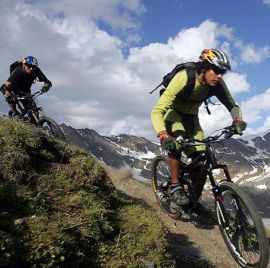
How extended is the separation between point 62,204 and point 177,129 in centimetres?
369

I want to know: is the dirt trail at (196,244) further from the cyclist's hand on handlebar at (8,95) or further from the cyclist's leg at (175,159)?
the cyclist's hand on handlebar at (8,95)

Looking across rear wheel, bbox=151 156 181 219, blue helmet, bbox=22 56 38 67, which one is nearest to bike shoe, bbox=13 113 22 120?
blue helmet, bbox=22 56 38 67

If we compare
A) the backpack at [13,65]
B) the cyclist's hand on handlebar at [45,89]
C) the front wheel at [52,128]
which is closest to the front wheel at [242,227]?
the front wheel at [52,128]

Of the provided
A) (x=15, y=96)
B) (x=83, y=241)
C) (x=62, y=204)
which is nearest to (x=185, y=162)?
(x=62, y=204)

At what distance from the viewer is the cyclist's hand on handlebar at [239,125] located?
8.94 m

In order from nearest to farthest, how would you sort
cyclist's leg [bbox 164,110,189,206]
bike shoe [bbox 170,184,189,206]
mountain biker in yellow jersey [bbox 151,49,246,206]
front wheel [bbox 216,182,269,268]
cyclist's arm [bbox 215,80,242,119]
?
front wheel [bbox 216,182,269,268] < mountain biker in yellow jersey [bbox 151,49,246,206] < bike shoe [bbox 170,184,189,206] < cyclist's leg [bbox 164,110,189,206] < cyclist's arm [bbox 215,80,242,119]

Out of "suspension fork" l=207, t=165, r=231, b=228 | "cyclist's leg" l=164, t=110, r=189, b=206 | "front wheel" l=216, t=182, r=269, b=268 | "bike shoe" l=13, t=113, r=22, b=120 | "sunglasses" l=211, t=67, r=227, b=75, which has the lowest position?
"front wheel" l=216, t=182, r=269, b=268

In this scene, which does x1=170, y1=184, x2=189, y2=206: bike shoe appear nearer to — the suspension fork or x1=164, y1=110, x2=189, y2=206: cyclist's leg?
x1=164, y1=110, x2=189, y2=206: cyclist's leg

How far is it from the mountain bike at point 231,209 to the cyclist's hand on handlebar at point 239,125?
0.10 meters

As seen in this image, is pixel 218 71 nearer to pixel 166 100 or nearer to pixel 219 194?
pixel 166 100

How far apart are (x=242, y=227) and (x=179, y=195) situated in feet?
7.14

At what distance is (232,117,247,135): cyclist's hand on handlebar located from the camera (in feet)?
29.3

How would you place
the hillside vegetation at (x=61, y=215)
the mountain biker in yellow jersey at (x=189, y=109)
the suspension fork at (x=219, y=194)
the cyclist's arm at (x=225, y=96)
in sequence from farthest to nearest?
1. the cyclist's arm at (x=225, y=96)
2. the mountain biker in yellow jersey at (x=189, y=109)
3. the suspension fork at (x=219, y=194)
4. the hillside vegetation at (x=61, y=215)

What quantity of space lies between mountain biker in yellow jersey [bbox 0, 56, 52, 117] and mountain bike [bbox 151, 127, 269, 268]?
8.26 m
